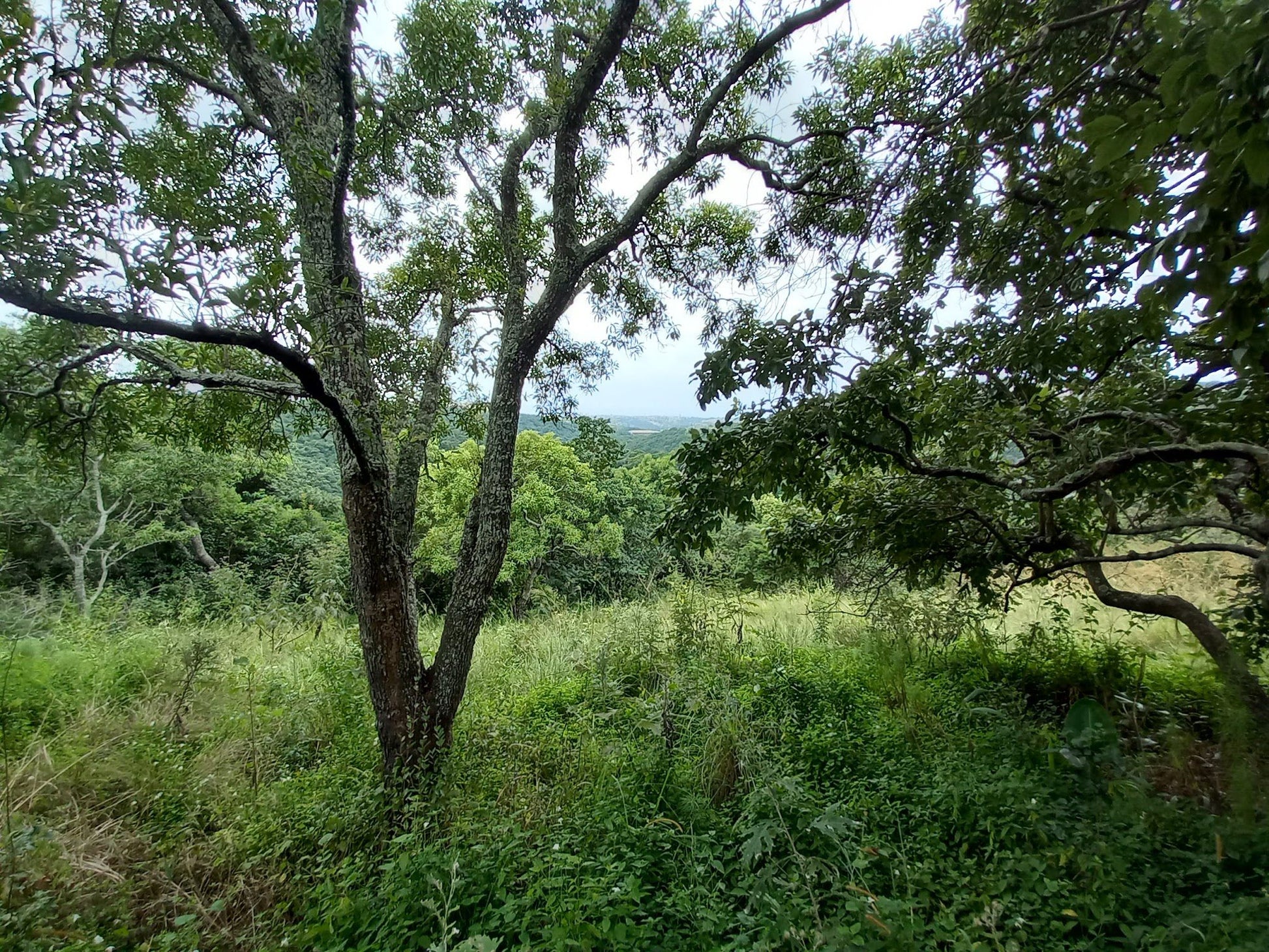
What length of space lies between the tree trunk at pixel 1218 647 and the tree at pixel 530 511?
31.4 ft

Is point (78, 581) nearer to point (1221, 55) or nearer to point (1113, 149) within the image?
point (1113, 149)

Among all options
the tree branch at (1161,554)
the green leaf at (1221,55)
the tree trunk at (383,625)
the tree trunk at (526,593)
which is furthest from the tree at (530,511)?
the green leaf at (1221,55)

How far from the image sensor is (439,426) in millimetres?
4352

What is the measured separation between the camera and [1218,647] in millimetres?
2414

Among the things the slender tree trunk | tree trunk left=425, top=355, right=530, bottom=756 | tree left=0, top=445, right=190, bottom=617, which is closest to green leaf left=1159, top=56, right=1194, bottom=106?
tree trunk left=425, top=355, right=530, bottom=756

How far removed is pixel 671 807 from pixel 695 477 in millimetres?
1720

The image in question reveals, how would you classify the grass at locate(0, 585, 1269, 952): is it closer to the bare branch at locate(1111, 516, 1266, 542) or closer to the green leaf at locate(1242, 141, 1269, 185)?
the bare branch at locate(1111, 516, 1266, 542)

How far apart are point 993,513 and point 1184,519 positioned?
81 centimetres

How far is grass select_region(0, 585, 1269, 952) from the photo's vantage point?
1.83 m

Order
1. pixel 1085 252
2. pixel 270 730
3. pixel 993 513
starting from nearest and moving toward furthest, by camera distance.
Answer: pixel 1085 252, pixel 993 513, pixel 270 730

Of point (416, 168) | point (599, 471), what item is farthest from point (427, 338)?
point (599, 471)

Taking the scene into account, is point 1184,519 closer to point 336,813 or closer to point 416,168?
point 336,813

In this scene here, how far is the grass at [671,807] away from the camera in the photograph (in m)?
1.83

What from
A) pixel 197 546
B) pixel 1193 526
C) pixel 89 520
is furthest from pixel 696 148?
pixel 197 546
